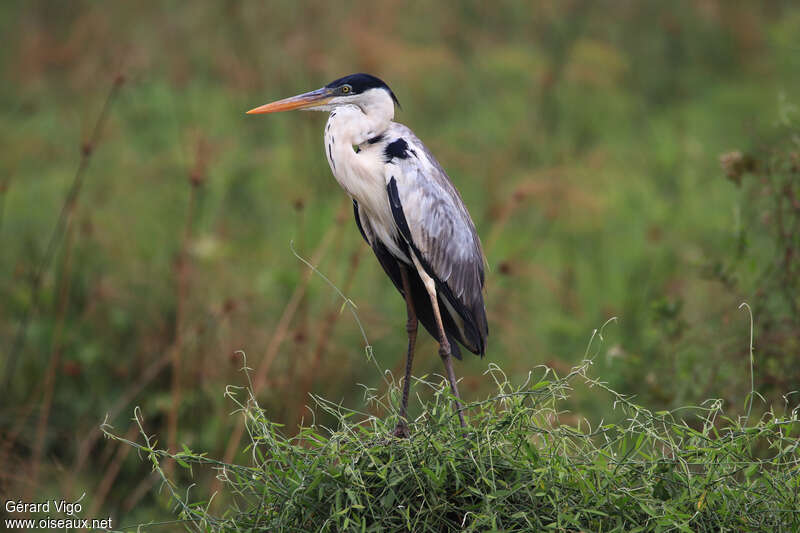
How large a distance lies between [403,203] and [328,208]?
14.2 feet

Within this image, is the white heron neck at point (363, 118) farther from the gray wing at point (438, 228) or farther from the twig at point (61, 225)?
the twig at point (61, 225)

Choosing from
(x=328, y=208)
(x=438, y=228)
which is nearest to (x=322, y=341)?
(x=438, y=228)

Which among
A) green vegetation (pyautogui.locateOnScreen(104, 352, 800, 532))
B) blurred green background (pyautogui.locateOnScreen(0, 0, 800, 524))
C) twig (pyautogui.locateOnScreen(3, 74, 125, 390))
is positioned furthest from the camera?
blurred green background (pyautogui.locateOnScreen(0, 0, 800, 524))

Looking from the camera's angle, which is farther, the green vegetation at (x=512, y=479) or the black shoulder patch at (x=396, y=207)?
the black shoulder patch at (x=396, y=207)

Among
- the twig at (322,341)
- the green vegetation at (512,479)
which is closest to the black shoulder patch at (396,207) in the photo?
the twig at (322,341)

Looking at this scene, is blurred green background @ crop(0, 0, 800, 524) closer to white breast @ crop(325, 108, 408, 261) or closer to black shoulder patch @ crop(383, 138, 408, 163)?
white breast @ crop(325, 108, 408, 261)

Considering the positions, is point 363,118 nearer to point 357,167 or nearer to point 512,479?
point 357,167

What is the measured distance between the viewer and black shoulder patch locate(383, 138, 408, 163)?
3.38m

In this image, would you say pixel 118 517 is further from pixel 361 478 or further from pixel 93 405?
pixel 361 478

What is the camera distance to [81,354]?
5.92 m

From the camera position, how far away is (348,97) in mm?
3404

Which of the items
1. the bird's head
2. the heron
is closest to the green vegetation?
the heron

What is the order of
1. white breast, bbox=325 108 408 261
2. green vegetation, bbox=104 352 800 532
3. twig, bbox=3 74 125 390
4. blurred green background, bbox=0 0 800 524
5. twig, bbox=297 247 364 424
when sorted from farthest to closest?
1. blurred green background, bbox=0 0 800 524
2. twig, bbox=297 247 364 424
3. twig, bbox=3 74 125 390
4. white breast, bbox=325 108 408 261
5. green vegetation, bbox=104 352 800 532

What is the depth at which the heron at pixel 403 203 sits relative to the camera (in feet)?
10.9
